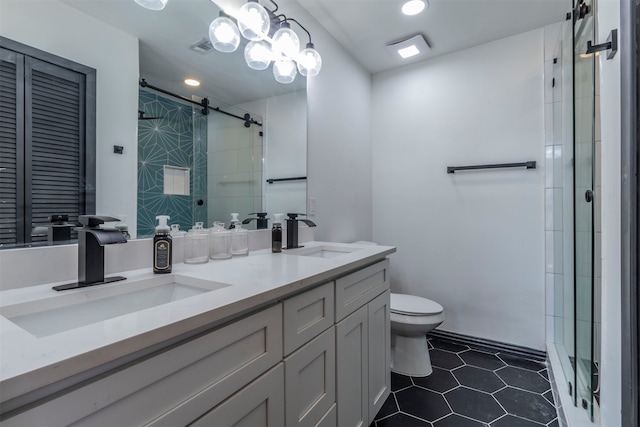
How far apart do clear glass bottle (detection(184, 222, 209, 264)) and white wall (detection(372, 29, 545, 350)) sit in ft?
5.67

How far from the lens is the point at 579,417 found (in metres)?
1.29

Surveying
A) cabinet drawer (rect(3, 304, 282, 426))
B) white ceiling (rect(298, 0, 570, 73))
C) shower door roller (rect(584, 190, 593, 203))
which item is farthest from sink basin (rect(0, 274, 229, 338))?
white ceiling (rect(298, 0, 570, 73))

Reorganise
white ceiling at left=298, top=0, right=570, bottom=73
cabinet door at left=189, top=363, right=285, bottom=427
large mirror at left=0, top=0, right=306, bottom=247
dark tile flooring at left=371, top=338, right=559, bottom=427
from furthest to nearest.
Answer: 1. white ceiling at left=298, top=0, right=570, bottom=73
2. dark tile flooring at left=371, top=338, right=559, bottom=427
3. large mirror at left=0, top=0, right=306, bottom=247
4. cabinet door at left=189, top=363, right=285, bottom=427

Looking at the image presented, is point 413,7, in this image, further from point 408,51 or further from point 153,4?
point 153,4

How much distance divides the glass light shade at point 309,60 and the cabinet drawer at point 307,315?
1.28m

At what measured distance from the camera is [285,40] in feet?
5.08

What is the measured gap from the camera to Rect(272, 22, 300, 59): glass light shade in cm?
153

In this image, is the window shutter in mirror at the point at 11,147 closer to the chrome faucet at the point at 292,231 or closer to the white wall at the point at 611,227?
the chrome faucet at the point at 292,231

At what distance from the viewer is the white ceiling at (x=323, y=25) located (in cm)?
110

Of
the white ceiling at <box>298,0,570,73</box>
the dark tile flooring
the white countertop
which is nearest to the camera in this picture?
the white countertop

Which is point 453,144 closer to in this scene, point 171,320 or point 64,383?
point 171,320

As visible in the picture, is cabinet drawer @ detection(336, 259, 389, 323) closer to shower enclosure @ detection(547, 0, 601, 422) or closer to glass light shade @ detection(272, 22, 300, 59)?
shower enclosure @ detection(547, 0, 601, 422)

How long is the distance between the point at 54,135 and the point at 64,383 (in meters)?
0.75

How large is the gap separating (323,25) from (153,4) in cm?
122
